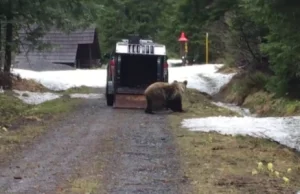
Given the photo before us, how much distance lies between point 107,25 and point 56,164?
64587mm

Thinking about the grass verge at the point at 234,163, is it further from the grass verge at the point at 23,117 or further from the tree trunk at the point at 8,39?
the tree trunk at the point at 8,39

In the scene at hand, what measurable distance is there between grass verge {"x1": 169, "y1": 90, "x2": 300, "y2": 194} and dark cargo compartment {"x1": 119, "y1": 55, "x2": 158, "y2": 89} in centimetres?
837

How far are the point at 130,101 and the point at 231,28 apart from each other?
9578 mm

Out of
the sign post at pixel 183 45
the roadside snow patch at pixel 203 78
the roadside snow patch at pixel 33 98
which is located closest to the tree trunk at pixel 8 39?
the roadside snow patch at pixel 33 98

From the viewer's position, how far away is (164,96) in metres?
21.7

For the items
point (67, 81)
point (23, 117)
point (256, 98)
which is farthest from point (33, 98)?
point (67, 81)

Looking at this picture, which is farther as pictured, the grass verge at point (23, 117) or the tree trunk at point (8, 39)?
the tree trunk at point (8, 39)

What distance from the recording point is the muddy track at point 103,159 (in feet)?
31.5

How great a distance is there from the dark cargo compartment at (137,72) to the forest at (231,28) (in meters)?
3.32

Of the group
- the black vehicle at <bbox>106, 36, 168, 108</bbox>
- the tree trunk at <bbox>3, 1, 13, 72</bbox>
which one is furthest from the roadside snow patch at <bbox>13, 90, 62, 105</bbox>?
the black vehicle at <bbox>106, 36, 168, 108</bbox>

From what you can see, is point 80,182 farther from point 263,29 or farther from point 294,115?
point 263,29

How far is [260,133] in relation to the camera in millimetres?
15516

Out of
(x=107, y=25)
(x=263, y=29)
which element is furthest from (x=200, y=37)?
(x=263, y=29)

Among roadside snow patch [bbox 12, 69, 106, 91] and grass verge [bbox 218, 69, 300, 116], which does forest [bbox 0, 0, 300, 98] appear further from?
roadside snow patch [bbox 12, 69, 106, 91]
